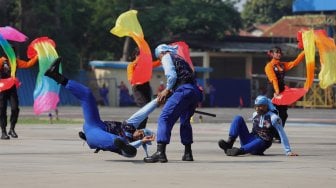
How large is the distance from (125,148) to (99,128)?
59 centimetres

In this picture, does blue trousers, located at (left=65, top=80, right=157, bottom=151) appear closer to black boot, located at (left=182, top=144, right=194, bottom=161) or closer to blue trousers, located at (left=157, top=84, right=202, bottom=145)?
blue trousers, located at (left=157, top=84, right=202, bottom=145)

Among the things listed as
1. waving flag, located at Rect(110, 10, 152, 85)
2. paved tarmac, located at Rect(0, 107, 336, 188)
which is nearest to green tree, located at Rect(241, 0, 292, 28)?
waving flag, located at Rect(110, 10, 152, 85)

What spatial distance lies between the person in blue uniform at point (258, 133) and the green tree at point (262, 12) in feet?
305

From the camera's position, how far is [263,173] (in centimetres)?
1124

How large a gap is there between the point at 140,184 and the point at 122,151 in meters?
2.69

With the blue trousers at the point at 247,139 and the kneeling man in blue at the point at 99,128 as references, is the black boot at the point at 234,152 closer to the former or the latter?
the blue trousers at the point at 247,139

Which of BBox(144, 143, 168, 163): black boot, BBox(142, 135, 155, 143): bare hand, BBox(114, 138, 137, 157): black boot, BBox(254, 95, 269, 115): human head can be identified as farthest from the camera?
BBox(254, 95, 269, 115): human head

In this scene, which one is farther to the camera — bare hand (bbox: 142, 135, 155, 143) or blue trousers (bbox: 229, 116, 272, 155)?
blue trousers (bbox: 229, 116, 272, 155)

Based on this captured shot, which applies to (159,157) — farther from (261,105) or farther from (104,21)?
(104,21)

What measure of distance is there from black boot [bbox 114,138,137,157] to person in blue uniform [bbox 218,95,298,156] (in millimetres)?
2355

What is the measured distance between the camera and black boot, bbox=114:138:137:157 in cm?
1239

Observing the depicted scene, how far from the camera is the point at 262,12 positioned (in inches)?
4429

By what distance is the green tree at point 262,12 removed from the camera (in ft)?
354

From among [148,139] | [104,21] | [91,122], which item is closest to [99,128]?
[91,122]
